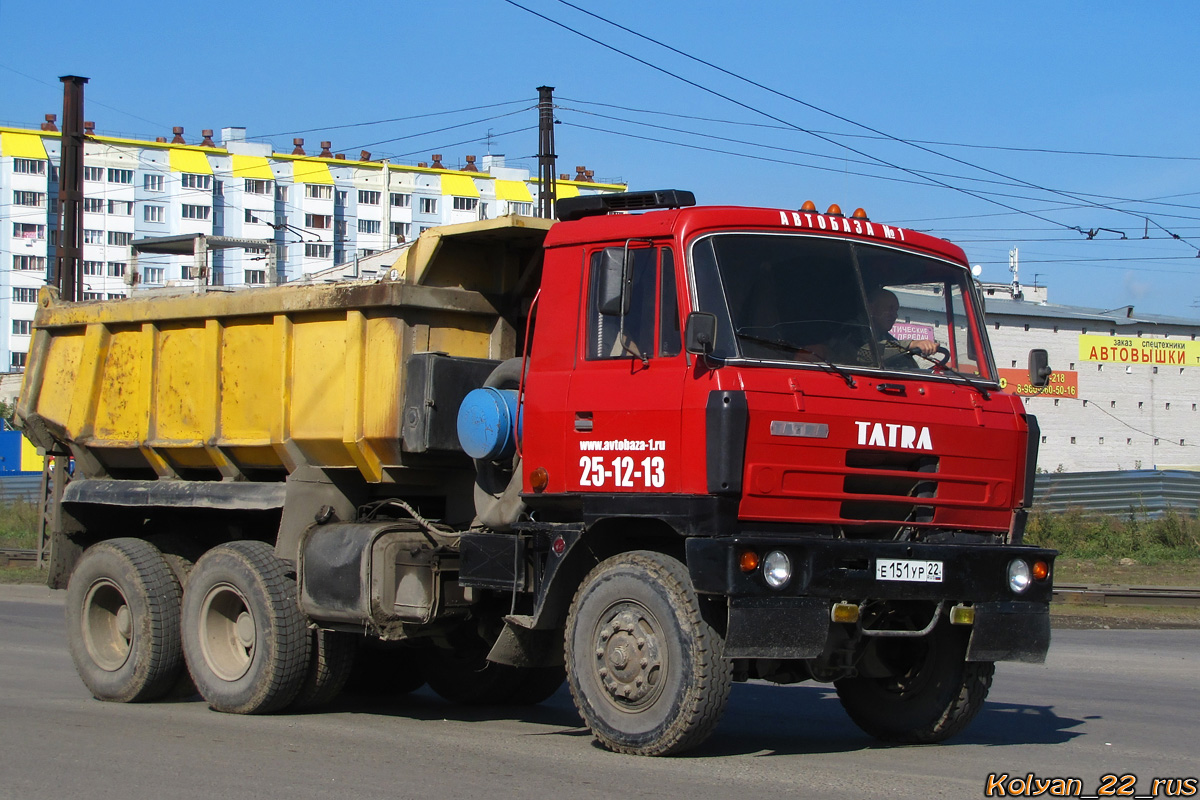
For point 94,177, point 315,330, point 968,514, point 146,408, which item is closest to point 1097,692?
point 968,514

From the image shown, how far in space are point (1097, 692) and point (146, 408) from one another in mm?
7611

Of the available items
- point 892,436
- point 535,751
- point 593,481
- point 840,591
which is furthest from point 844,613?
point 535,751

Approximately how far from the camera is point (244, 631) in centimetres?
930

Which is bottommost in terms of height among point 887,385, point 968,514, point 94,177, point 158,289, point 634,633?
point 634,633

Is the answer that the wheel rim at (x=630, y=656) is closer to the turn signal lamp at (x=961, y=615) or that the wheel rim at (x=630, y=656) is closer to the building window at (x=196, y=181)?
the turn signal lamp at (x=961, y=615)

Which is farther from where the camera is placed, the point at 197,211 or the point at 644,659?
the point at 197,211

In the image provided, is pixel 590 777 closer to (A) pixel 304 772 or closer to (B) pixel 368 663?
(A) pixel 304 772

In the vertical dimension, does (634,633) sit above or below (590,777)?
above

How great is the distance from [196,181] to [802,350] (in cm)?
8520

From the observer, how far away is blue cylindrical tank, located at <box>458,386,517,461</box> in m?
8.09

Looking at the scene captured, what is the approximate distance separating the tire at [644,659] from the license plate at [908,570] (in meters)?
0.91

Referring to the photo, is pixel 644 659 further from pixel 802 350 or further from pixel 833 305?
pixel 833 305

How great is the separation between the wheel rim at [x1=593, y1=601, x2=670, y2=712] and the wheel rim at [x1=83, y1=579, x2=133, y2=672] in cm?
439

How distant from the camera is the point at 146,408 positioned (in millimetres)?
10344
